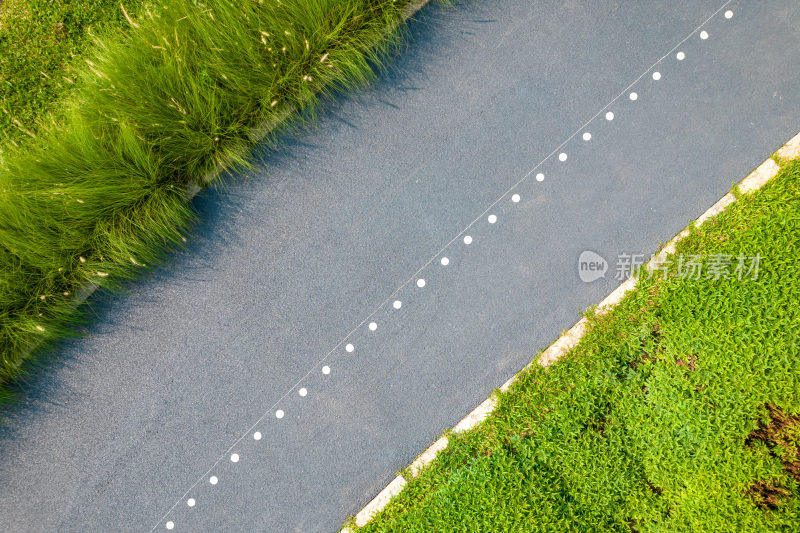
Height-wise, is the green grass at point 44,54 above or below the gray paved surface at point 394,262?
above

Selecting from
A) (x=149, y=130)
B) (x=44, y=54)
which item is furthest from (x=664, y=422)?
(x=44, y=54)

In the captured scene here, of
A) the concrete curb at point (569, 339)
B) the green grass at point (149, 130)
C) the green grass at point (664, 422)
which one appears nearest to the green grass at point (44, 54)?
the green grass at point (149, 130)

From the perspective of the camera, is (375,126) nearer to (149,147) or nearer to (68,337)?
A: (149,147)

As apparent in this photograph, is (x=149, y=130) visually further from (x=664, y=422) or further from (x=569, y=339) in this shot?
(x=664, y=422)

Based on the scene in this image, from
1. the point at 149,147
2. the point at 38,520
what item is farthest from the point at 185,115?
the point at 38,520

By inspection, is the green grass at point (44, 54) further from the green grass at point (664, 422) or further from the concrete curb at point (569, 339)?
the green grass at point (664, 422)
